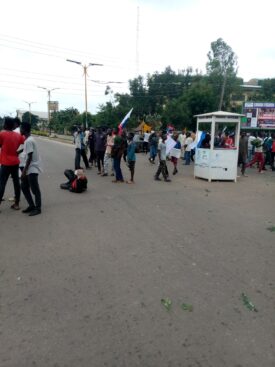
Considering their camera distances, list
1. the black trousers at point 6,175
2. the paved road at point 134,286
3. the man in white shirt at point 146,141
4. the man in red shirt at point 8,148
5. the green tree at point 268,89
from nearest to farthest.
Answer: the paved road at point 134,286 < the man in red shirt at point 8,148 < the black trousers at point 6,175 < the man in white shirt at point 146,141 < the green tree at point 268,89

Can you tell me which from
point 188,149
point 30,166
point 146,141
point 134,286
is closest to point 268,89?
point 146,141

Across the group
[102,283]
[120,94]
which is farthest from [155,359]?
[120,94]

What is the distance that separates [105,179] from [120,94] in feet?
146

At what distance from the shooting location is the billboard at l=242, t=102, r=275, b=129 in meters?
26.2

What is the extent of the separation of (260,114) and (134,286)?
2500cm

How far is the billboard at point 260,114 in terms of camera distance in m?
26.2

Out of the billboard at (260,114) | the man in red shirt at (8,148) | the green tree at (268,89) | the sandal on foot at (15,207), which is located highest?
the green tree at (268,89)

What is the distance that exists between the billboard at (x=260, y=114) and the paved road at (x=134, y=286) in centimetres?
2033

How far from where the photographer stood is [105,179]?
1192cm

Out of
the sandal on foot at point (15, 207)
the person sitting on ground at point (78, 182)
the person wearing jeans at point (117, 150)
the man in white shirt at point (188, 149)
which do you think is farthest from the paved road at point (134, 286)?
the man in white shirt at point (188, 149)

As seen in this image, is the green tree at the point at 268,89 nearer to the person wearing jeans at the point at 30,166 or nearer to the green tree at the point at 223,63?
the green tree at the point at 223,63

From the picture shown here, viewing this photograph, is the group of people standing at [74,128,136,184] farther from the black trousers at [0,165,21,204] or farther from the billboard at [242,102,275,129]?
the billboard at [242,102,275,129]

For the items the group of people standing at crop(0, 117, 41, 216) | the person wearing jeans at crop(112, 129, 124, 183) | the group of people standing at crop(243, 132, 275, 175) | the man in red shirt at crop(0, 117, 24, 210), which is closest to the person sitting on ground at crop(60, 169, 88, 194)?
the person wearing jeans at crop(112, 129, 124, 183)

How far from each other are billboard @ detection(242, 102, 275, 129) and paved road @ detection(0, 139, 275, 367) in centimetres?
2033
